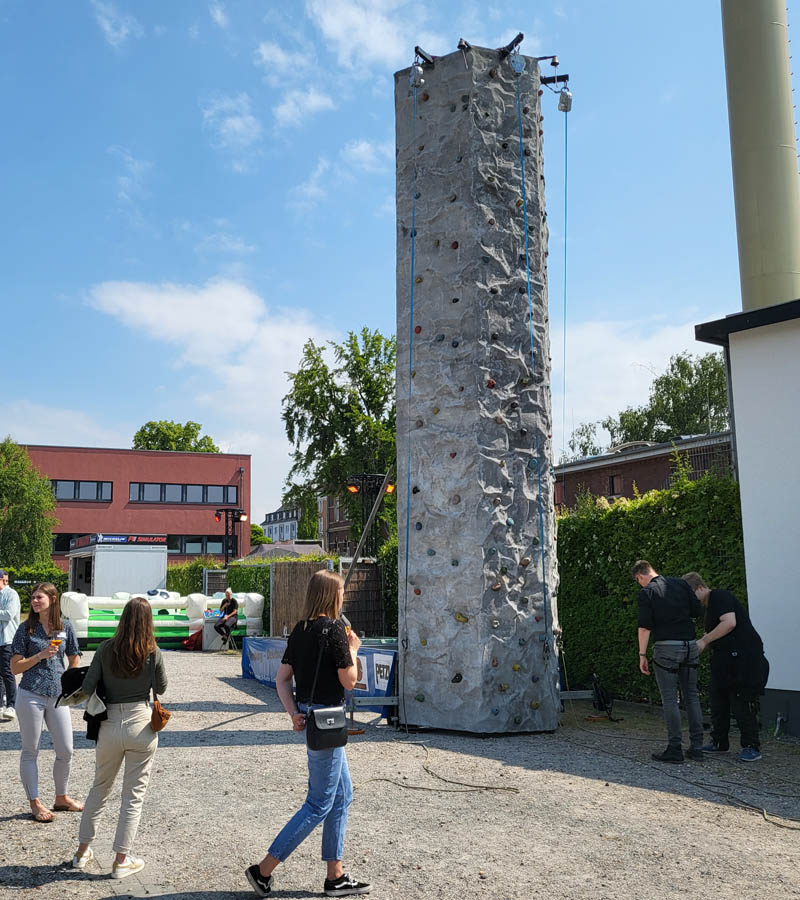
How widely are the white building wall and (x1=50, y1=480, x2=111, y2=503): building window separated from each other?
49.2 m

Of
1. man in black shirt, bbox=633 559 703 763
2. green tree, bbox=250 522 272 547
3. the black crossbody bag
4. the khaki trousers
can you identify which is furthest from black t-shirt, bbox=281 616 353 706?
green tree, bbox=250 522 272 547

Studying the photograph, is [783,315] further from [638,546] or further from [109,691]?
[109,691]

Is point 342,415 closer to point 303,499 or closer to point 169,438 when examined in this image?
point 303,499

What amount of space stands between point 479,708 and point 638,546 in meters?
3.26

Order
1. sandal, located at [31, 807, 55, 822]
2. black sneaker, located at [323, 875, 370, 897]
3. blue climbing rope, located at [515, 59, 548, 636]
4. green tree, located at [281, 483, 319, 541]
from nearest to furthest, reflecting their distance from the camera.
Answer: black sneaker, located at [323, 875, 370, 897] → sandal, located at [31, 807, 55, 822] → blue climbing rope, located at [515, 59, 548, 636] → green tree, located at [281, 483, 319, 541]

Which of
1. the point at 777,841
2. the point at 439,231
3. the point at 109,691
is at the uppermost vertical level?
the point at 439,231

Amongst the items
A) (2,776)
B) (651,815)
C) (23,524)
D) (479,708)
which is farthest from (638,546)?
(23,524)

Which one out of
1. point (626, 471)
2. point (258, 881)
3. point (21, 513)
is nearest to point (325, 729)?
point (258, 881)

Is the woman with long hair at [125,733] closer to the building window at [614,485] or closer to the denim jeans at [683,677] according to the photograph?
the denim jeans at [683,677]

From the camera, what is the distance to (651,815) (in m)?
6.42

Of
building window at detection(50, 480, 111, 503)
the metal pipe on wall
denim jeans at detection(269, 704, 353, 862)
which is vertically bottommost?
denim jeans at detection(269, 704, 353, 862)

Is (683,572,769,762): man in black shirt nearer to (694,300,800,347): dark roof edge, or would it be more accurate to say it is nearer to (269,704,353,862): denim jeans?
(694,300,800,347): dark roof edge

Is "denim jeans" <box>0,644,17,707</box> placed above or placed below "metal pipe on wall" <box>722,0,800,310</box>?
below

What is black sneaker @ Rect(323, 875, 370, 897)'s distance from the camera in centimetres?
471
